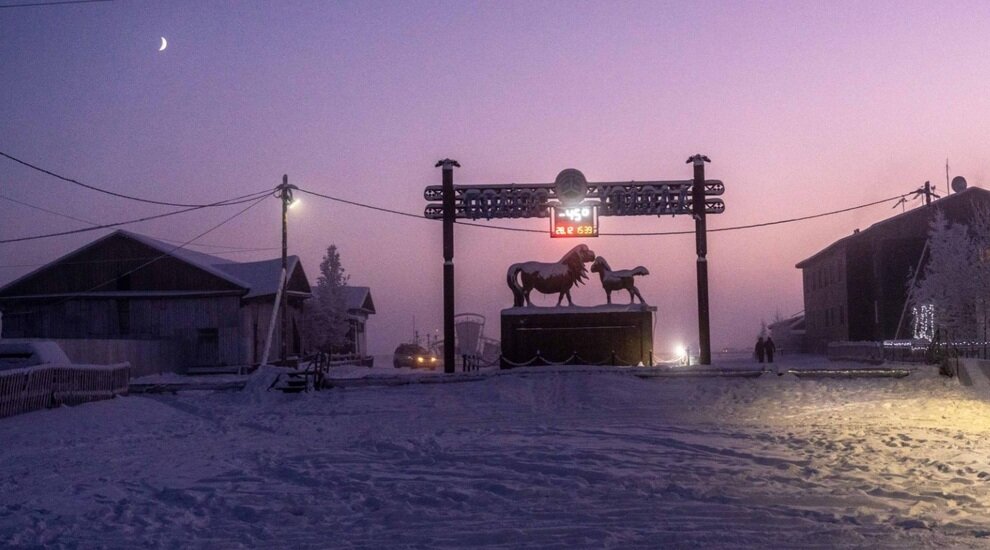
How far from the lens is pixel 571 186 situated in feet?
110

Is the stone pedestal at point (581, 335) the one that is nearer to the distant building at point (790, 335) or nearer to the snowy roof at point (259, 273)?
the snowy roof at point (259, 273)

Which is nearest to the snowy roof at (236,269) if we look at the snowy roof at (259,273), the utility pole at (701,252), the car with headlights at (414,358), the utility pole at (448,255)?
the snowy roof at (259,273)

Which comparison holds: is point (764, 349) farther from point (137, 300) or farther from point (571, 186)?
point (137, 300)

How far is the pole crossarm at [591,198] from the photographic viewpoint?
3381 cm

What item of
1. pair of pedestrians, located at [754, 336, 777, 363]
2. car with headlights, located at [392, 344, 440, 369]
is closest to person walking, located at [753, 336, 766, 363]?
pair of pedestrians, located at [754, 336, 777, 363]

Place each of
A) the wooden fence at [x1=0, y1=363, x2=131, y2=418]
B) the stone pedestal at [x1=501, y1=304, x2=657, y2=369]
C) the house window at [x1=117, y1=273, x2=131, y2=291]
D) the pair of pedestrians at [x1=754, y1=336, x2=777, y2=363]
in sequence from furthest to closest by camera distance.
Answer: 1. the house window at [x1=117, y1=273, x2=131, y2=291]
2. the pair of pedestrians at [x1=754, y1=336, x2=777, y2=363]
3. the stone pedestal at [x1=501, y1=304, x2=657, y2=369]
4. the wooden fence at [x1=0, y1=363, x2=131, y2=418]

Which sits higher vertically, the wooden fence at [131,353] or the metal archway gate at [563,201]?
the metal archway gate at [563,201]

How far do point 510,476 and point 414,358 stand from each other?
4473 centimetres

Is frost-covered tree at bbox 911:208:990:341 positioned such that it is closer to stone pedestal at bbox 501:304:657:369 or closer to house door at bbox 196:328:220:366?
stone pedestal at bbox 501:304:657:369

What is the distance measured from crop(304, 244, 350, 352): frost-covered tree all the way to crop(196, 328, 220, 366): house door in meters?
17.2

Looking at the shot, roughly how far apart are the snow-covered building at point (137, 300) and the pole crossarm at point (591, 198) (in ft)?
54.4

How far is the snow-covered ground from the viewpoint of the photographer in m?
8.71

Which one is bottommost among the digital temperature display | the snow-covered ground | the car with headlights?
the snow-covered ground

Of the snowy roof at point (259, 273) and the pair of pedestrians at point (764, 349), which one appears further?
the snowy roof at point (259, 273)
